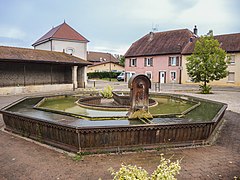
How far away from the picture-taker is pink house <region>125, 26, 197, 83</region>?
113ft

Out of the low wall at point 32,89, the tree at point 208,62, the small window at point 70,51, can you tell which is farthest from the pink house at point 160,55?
the low wall at point 32,89

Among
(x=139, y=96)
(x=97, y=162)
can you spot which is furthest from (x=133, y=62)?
(x=97, y=162)

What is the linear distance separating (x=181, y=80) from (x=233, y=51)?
8.32m

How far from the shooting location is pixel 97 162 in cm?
468

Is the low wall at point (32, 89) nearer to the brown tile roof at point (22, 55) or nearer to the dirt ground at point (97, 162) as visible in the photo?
the brown tile roof at point (22, 55)

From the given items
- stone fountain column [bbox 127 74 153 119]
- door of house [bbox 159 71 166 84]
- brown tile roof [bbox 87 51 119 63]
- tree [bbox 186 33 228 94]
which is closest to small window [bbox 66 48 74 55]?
door of house [bbox 159 71 166 84]

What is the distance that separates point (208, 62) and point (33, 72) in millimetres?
17532

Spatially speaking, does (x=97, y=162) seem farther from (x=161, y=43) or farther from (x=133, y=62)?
(x=133, y=62)

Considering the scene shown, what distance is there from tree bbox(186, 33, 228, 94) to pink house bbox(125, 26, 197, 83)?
12566 millimetres

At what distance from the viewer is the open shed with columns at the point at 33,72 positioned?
1877 centimetres

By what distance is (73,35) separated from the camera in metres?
34.2

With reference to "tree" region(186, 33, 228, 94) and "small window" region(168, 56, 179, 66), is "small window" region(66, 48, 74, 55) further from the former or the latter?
"tree" region(186, 33, 228, 94)

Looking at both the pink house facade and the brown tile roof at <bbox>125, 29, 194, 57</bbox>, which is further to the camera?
the brown tile roof at <bbox>125, 29, 194, 57</bbox>

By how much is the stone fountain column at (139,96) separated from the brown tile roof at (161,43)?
28926 mm
